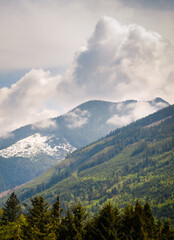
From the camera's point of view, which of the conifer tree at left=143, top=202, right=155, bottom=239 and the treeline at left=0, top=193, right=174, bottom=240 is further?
the conifer tree at left=143, top=202, right=155, bottom=239

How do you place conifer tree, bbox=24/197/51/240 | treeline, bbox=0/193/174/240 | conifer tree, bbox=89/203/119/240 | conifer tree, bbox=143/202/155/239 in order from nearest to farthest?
conifer tree, bbox=89/203/119/240 < treeline, bbox=0/193/174/240 < conifer tree, bbox=24/197/51/240 < conifer tree, bbox=143/202/155/239

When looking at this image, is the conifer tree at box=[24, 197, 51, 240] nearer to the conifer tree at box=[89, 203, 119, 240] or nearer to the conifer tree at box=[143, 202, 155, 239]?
the conifer tree at box=[89, 203, 119, 240]

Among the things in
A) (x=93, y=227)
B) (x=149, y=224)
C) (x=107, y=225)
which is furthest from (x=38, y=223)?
(x=149, y=224)

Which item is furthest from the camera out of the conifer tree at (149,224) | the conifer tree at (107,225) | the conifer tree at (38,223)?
the conifer tree at (149,224)

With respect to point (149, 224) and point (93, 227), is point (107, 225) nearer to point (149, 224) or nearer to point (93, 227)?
point (93, 227)

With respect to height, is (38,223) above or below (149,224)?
above

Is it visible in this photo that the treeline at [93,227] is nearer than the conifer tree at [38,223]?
Yes

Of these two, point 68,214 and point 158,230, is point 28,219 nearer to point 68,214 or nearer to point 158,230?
point 68,214

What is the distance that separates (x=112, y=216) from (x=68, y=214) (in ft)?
39.1

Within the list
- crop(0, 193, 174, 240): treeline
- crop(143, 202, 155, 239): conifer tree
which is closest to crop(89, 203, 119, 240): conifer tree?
crop(0, 193, 174, 240): treeline

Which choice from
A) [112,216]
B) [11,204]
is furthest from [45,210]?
[11,204]

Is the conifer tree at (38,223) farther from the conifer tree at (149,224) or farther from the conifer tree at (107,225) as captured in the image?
the conifer tree at (149,224)

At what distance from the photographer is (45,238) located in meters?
53.5

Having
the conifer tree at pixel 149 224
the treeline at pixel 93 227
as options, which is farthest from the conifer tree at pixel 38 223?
the conifer tree at pixel 149 224
